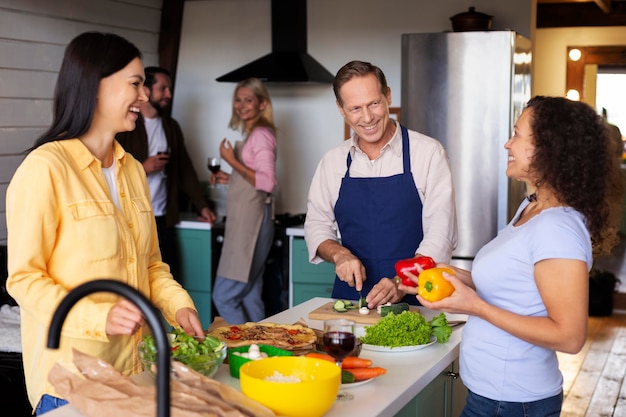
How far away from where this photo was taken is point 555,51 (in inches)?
351

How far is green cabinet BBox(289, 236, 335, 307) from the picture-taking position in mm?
5473

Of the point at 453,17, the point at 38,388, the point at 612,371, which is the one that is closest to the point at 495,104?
the point at 453,17

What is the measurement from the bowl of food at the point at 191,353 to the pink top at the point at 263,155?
3149 mm

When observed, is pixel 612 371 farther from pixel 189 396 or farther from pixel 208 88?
pixel 189 396

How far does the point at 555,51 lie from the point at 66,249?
7667mm

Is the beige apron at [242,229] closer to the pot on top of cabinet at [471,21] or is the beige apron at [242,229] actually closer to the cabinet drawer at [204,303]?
the cabinet drawer at [204,303]

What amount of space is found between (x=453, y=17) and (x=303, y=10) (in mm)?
1191

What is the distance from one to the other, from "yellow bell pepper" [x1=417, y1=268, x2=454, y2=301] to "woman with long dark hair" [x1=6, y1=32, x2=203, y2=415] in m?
0.61

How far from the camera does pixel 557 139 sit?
2049 millimetres

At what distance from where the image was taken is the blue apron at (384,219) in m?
3.15

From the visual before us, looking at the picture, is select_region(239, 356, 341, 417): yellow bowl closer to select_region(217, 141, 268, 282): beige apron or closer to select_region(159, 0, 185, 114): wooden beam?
select_region(217, 141, 268, 282): beige apron

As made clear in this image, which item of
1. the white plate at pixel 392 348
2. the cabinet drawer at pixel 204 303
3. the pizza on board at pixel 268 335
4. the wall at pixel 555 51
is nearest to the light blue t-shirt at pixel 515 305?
the white plate at pixel 392 348

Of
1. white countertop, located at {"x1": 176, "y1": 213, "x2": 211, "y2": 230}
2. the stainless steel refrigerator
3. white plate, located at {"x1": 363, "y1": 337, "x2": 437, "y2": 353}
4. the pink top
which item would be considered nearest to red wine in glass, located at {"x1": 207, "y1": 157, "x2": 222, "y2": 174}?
the pink top

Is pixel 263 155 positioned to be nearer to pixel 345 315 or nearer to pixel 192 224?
pixel 192 224
